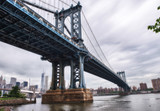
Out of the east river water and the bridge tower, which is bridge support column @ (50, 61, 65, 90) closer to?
the bridge tower

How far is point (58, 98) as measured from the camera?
43500 mm

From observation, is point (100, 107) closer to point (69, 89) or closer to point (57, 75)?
point (69, 89)

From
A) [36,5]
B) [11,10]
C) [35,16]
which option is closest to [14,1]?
[11,10]

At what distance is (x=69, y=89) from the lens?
4403cm

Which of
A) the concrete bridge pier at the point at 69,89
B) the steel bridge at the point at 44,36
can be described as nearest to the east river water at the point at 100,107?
the concrete bridge pier at the point at 69,89

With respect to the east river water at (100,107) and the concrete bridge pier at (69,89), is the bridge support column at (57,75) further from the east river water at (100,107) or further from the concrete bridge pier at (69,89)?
the east river water at (100,107)

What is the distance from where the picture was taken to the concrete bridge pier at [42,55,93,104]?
40906mm

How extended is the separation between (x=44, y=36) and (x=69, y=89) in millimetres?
20376

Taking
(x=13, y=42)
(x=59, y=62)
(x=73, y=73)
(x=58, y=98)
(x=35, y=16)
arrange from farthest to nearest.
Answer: (x=59, y=62) < (x=73, y=73) < (x=58, y=98) < (x=13, y=42) < (x=35, y=16)

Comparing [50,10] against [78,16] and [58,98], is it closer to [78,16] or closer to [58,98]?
[78,16]

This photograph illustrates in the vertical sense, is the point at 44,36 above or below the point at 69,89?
above

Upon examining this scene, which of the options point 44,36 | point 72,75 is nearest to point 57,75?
point 72,75

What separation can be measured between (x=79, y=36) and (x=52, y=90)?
2333cm

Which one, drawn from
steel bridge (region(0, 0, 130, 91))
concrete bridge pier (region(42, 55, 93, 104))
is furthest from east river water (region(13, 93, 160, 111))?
steel bridge (region(0, 0, 130, 91))
